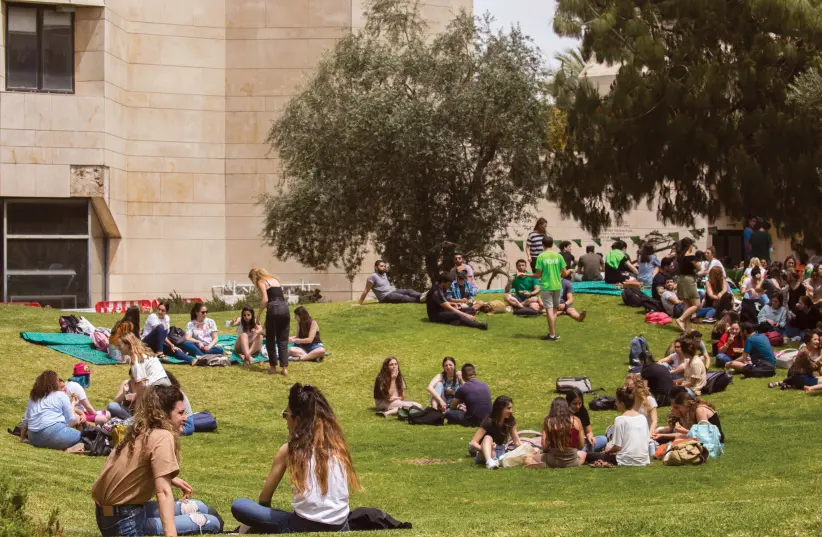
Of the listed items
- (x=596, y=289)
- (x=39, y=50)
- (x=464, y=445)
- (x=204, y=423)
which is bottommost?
(x=464, y=445)

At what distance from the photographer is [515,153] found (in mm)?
32969

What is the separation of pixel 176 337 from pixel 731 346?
9827mm

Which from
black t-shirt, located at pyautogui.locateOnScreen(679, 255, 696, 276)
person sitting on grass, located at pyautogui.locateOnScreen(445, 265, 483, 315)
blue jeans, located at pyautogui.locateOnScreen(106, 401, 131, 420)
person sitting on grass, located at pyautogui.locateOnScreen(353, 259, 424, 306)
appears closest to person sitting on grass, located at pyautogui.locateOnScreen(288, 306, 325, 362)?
person sitting on grass, located at pyautogui.locateOnScreen(445, 265, 483, 315)

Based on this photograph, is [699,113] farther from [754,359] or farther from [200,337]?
[200,337]

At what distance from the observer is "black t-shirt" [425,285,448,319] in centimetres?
2503

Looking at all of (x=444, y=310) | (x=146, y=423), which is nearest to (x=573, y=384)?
(x=444, y=310)

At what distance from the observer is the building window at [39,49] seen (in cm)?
3603

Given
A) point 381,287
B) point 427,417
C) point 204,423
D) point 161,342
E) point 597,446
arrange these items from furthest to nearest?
point 381,287, point 161,342, point 427,417, point 204,423, point 597,446

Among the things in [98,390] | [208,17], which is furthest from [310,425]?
[208,17]

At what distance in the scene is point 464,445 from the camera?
52.9 ft

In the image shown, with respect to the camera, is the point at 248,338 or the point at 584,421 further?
the point at 248,338

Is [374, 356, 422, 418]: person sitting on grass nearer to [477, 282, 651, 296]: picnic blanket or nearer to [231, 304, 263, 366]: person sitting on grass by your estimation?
[231, 304, 263, 366]: person sitting on grass

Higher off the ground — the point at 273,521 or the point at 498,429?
the point at 273,521

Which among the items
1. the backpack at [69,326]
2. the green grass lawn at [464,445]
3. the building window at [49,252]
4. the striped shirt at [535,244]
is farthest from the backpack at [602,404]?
the building window at [49,252]
